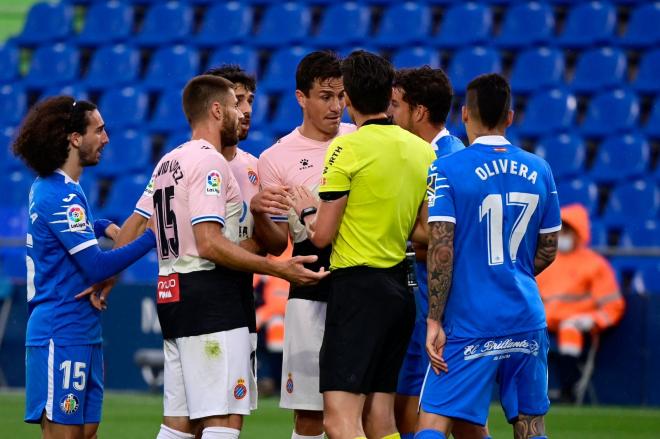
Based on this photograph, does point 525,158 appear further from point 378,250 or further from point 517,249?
point 378,250

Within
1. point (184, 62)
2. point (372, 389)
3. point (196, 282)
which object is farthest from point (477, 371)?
point (184, 62)

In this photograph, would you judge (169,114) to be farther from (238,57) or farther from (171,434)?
(171,434)

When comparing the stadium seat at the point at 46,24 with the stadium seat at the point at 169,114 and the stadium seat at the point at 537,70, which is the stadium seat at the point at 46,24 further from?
the stadium seat at the point at 537,70

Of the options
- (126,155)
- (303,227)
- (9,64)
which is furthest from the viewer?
(9,64)

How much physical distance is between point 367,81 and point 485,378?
1.50 meters

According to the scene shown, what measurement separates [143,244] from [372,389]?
1.42m

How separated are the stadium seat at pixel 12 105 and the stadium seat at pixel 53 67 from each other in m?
0.18

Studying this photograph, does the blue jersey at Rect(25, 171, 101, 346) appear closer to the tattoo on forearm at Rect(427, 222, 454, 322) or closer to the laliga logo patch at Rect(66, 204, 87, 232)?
the laliga logo patch at Rect(66, 204, 87, 232)

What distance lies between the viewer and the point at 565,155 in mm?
14047

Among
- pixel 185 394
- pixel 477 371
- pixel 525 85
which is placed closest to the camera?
pixel 477 371

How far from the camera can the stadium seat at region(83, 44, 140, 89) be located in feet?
55.3

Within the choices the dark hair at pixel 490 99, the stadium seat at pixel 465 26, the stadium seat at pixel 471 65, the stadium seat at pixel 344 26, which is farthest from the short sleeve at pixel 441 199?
the stadium seat at pixel 344 26

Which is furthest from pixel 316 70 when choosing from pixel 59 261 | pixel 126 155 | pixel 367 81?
pixel 126 155

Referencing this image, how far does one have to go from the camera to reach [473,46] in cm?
1532
